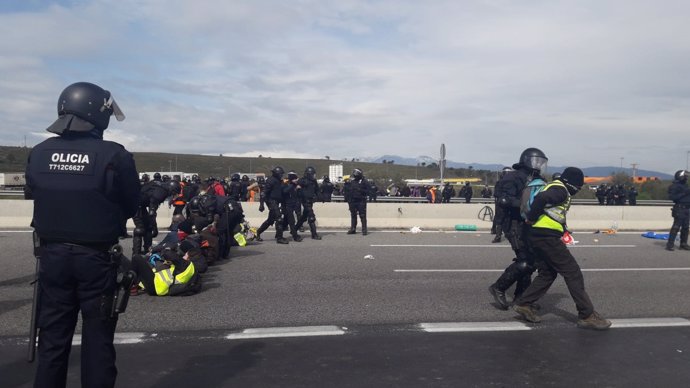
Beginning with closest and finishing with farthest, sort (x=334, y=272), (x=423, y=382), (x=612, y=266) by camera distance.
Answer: (x=423, y=382)
(x=334, y=272)
(x=612, y=266)

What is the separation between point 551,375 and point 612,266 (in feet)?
22.0

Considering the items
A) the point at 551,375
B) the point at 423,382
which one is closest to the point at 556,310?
the point at 551,375

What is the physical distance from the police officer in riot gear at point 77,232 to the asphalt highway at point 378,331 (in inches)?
48.8

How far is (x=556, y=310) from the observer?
23.4ft

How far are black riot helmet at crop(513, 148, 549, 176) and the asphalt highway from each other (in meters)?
1.72

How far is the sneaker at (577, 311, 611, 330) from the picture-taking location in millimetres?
6117

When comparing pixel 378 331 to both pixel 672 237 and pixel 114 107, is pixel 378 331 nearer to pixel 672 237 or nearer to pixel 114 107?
pixel 114 107

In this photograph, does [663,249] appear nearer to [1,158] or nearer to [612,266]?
[612,266]

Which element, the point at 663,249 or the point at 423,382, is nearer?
the point at 423,382

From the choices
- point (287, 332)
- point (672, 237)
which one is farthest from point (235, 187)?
point (287, 332)

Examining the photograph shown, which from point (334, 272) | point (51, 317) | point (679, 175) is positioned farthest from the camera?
point (679, 175)

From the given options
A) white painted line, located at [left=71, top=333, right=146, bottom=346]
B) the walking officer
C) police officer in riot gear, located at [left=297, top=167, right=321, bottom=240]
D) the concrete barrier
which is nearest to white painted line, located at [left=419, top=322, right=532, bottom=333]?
the walking officer

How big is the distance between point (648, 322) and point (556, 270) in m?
1.26

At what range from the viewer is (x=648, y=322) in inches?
256
